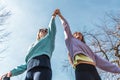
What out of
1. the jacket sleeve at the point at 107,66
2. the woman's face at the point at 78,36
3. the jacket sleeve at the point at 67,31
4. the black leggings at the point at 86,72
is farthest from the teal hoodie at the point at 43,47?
the jacket sleeve at the point at 107,66

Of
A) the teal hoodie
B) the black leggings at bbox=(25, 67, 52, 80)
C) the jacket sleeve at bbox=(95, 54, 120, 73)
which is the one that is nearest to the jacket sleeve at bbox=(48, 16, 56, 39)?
the teal hoodie

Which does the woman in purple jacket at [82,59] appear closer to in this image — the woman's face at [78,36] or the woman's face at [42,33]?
the woman's face at [78,36]

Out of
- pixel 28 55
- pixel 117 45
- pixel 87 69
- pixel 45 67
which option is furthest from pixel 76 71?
pixel 117 45

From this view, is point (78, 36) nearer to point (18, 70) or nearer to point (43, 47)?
point (43, 47)

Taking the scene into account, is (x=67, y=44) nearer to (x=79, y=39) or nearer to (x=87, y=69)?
(x=79, y=39)

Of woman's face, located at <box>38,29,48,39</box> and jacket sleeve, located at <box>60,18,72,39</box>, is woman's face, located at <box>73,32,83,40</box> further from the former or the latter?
woman's face, located at <box>38,29,48,39</box>

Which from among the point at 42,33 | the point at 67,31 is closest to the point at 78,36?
the point at 67,31

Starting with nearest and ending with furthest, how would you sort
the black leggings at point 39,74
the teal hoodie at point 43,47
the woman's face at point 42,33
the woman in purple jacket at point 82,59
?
the black leggings at point 39,74, the woman in purple jacket at point 82,59, the teal hoodie at point 43,47, the woman's face at point 42,33

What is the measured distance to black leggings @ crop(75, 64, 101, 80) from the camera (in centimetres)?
419

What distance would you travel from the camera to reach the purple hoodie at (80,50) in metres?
4.50

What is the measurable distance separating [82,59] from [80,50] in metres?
0.16

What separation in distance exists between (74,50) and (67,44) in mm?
159

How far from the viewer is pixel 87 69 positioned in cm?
427

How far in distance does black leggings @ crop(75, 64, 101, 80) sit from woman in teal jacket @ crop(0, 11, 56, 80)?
37 centimetres
